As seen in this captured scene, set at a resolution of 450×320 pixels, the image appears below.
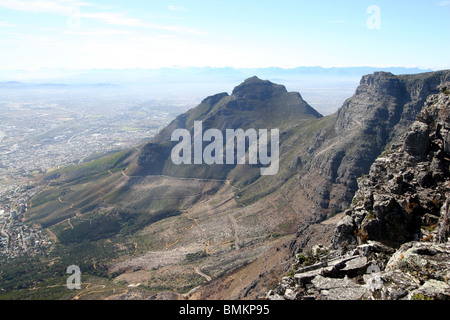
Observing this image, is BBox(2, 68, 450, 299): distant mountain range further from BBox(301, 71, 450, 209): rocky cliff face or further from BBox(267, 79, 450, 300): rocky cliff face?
BBox(267, 79, 450, 300): rocky cliff face

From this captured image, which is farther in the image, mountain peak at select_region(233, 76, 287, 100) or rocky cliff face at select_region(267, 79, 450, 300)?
mountain peak at select_region(233, 76, 287, 100)

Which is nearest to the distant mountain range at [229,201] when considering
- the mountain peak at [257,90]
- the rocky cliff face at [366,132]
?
the rocky cliff face at [366,132]

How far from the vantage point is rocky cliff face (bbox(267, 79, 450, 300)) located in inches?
Answer: 651

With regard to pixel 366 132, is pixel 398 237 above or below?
below

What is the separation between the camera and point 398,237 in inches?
995
